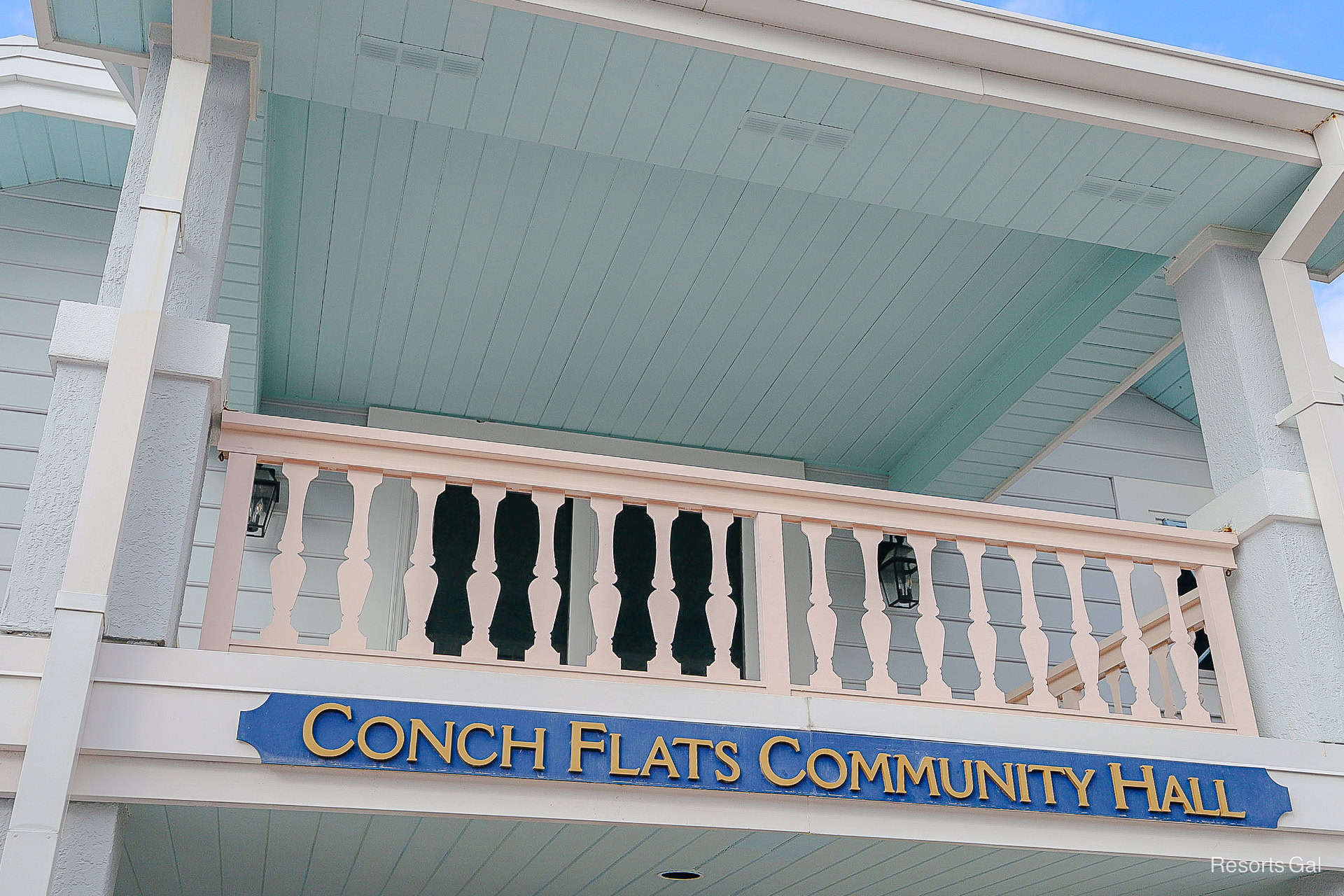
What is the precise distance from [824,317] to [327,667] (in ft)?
10.6

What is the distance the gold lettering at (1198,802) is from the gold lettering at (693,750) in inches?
62.9

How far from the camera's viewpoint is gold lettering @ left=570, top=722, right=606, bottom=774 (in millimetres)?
3451

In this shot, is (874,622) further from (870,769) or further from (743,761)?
(743,761)

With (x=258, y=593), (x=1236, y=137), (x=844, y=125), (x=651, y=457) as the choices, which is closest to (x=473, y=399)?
(x=651, y=457)

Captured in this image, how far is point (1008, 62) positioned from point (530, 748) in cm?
277

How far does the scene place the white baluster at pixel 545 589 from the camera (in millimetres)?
3656

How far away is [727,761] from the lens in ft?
11.7

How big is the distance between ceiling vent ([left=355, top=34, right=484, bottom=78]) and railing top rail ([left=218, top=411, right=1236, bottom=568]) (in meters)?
1.22

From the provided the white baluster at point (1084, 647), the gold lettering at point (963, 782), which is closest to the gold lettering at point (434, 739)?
the gold lettering at point (963, 782)

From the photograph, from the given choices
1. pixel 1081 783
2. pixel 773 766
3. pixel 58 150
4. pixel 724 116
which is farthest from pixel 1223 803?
pixel 58 150

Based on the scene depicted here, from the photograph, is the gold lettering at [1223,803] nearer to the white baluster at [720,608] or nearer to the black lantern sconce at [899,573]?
the white baluster at [720,608]

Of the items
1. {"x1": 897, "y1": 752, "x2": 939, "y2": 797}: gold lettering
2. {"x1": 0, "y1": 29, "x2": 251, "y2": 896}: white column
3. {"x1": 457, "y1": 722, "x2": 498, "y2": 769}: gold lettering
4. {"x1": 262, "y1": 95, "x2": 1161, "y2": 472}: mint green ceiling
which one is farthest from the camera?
{"x1": 262, "y1": 95, "x2": 1161, "y2": 472}: mint green ceiling

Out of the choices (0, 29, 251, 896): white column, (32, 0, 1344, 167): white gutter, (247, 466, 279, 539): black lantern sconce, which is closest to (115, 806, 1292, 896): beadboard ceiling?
(0, 29, 251, 896): white column

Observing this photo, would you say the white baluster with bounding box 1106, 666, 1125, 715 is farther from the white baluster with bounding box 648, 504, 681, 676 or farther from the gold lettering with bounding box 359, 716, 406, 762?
the gold lettering with bounding box 359, 716, 406, 762
